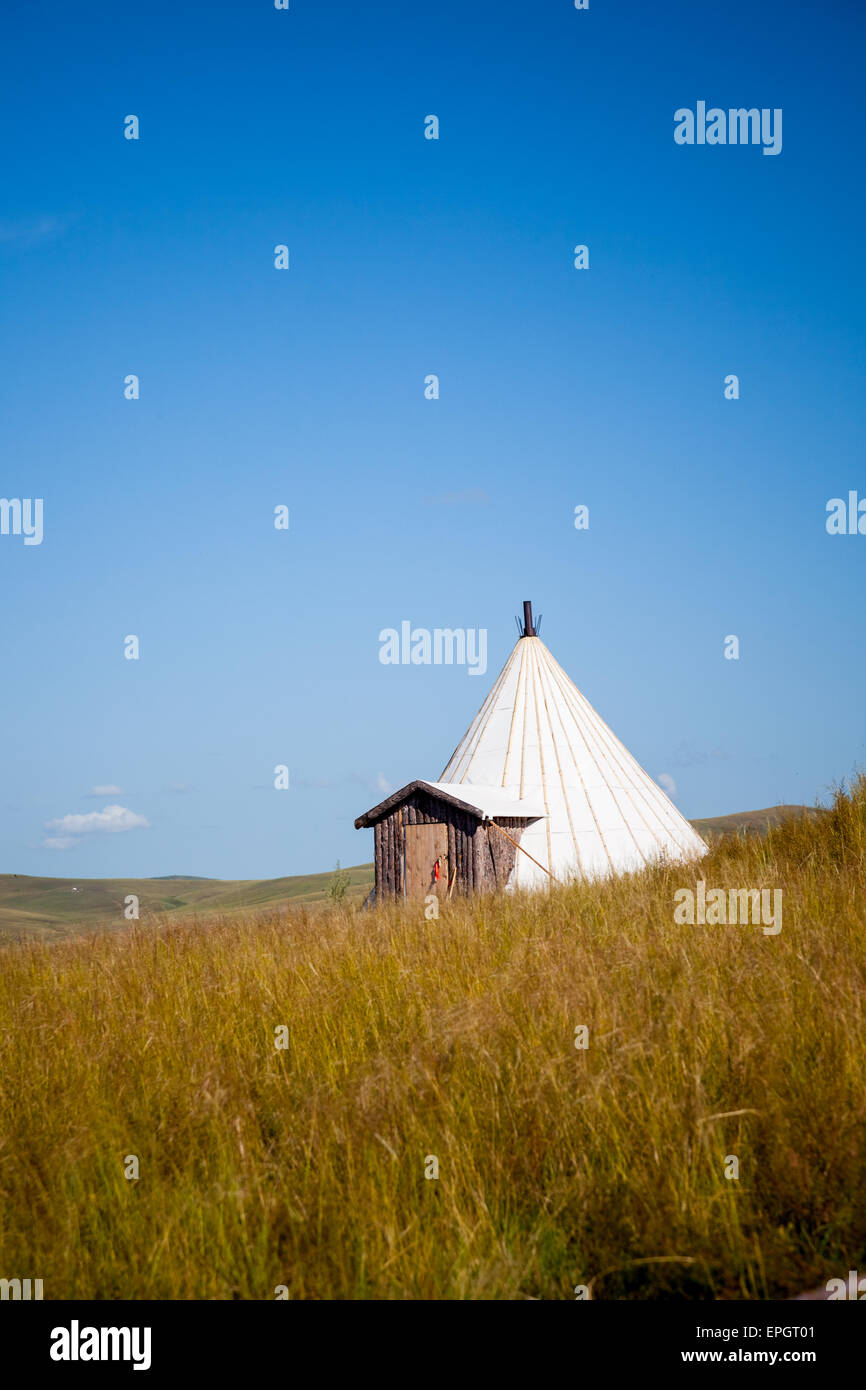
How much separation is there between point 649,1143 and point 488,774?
16200mm

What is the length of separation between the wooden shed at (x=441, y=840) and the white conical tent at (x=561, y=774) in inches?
23.8

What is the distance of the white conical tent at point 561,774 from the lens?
17969 mm

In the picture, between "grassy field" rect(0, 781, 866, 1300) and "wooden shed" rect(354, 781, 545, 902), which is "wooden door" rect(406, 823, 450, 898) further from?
"grassy field" rect(0, 781, 866, 1300)

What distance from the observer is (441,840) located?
16.6m

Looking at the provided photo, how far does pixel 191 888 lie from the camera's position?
90.8 m

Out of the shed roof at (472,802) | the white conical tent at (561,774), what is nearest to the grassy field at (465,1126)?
the shed roof at (472,802)

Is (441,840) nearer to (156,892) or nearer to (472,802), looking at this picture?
(472,802)

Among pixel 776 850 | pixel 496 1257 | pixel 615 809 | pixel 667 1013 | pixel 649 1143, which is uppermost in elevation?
pixel 615 809

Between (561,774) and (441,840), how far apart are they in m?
3.79

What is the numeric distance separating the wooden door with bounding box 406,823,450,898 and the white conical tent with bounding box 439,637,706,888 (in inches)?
56.0

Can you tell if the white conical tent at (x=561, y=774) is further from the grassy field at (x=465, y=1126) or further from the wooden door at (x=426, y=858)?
the grassy field at (x=465, y=1126)

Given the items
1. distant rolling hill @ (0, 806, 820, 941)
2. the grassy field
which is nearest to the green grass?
distant rolling hill @ (0, 806, 820, 941)
